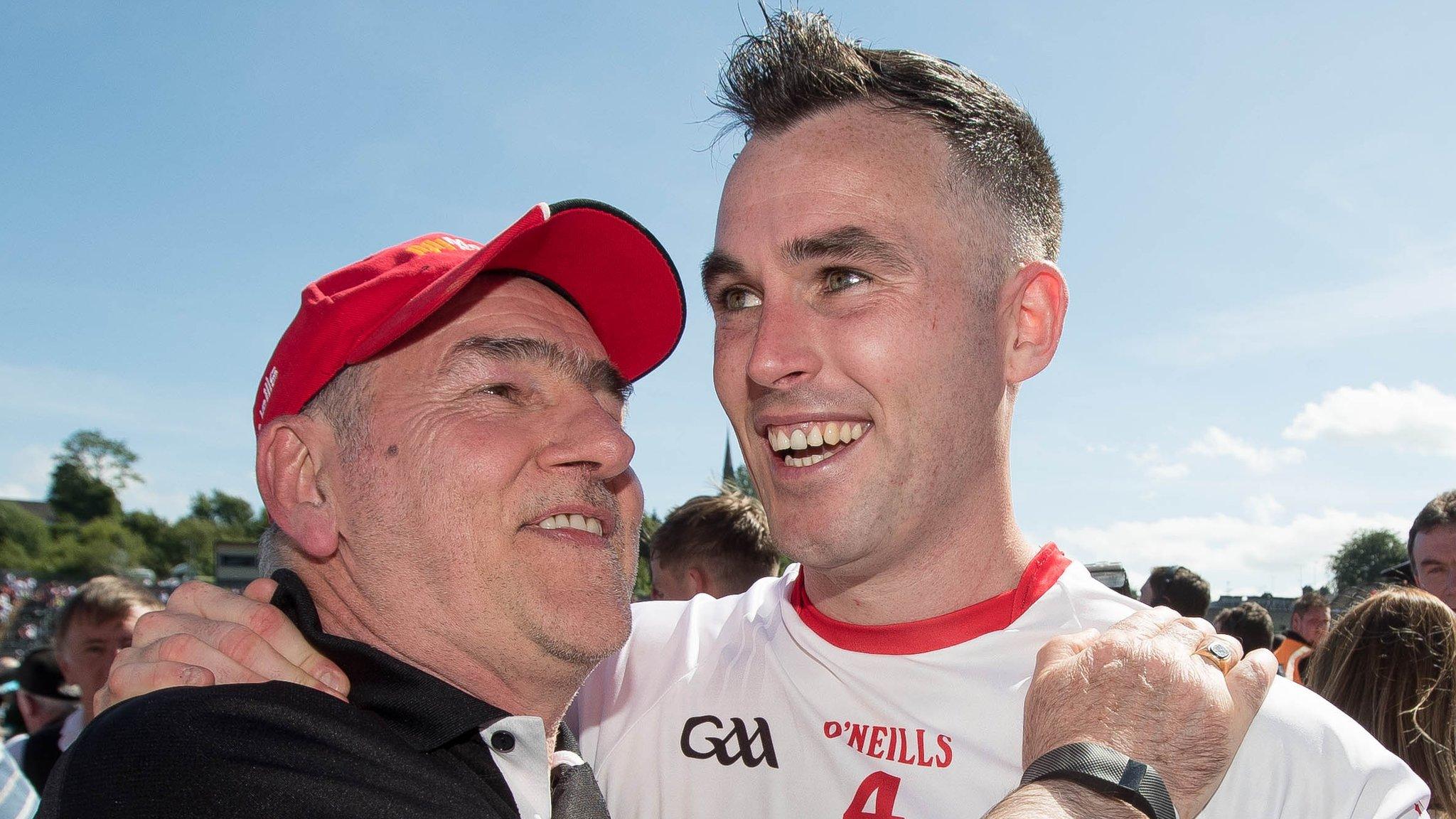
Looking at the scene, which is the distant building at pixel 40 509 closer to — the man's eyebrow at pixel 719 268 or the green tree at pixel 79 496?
the green tree at pixel 79 496

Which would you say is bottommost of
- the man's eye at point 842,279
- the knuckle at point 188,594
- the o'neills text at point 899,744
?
the o'neills text at point 899,744

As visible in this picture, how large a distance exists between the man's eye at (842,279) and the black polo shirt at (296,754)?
1.14 m

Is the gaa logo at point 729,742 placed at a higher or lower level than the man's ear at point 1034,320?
lower

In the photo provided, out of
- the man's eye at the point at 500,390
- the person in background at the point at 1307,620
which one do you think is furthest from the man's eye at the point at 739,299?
the person in background at the point at 1307,620

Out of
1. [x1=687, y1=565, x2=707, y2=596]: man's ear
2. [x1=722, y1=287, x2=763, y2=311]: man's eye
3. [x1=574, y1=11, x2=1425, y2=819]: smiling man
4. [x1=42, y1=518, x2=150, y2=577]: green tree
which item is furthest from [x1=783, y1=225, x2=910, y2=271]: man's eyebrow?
[x1=42, y1=518, x2=150, y2=577]: green tree

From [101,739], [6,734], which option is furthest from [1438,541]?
[6,734]

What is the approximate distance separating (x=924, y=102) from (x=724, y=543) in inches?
141

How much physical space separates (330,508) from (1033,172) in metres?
1.89

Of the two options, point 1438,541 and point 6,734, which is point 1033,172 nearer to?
point 1438,541

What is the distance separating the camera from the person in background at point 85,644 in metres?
5.43

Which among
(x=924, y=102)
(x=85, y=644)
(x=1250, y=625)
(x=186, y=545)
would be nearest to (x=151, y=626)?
(x=924, y=102)

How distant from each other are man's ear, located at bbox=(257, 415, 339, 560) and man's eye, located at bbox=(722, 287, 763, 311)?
3.20ft

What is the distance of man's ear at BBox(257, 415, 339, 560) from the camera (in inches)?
→ 88.4

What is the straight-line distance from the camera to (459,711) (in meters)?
1.90
